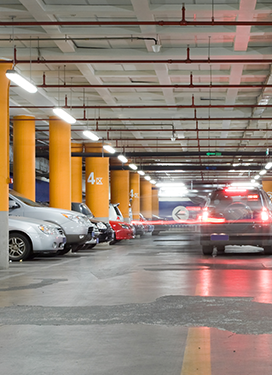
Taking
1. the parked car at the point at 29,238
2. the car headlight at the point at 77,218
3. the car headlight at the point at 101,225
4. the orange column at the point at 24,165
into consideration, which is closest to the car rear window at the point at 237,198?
the car headlight at the point at 77,218

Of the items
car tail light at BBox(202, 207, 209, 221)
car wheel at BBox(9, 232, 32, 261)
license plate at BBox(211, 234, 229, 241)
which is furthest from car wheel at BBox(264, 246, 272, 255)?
car wheel at BBox(9, 232, 32, 261)

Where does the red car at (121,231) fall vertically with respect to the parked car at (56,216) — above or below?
below

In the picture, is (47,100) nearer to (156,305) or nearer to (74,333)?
(156,305)

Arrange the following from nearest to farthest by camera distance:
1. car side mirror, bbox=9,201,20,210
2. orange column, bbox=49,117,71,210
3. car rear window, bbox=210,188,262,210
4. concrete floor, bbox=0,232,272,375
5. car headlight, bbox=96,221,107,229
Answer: concrete floor, bbox=0,232,272,375
car rear window, bbox=210,188,262,210
car side mirror, bbox=9,201,20,210
car headlight, bbox=96,221,107,229
orange column, bbox=49,117,71,210

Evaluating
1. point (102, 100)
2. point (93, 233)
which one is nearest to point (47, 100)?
point (102, 100)

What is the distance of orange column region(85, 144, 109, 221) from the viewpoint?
98.4 feet

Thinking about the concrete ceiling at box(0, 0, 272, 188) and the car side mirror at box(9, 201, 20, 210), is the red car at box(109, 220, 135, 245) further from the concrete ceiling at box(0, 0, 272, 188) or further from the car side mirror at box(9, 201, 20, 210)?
the car side mirror at box(9, 201, 20, 210)

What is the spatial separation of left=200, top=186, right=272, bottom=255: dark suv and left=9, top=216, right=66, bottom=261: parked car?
381cm

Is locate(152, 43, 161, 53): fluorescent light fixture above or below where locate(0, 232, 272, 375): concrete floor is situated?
above

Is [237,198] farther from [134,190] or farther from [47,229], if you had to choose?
[134,190]

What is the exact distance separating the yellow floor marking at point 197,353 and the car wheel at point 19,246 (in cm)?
909

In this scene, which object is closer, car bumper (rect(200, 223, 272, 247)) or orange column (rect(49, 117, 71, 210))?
car bumper (rect(200, 223, 272, 247))

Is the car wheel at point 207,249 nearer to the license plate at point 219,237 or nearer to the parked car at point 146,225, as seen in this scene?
the license plate at point 219,237

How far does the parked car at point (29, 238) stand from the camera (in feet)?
44.5
